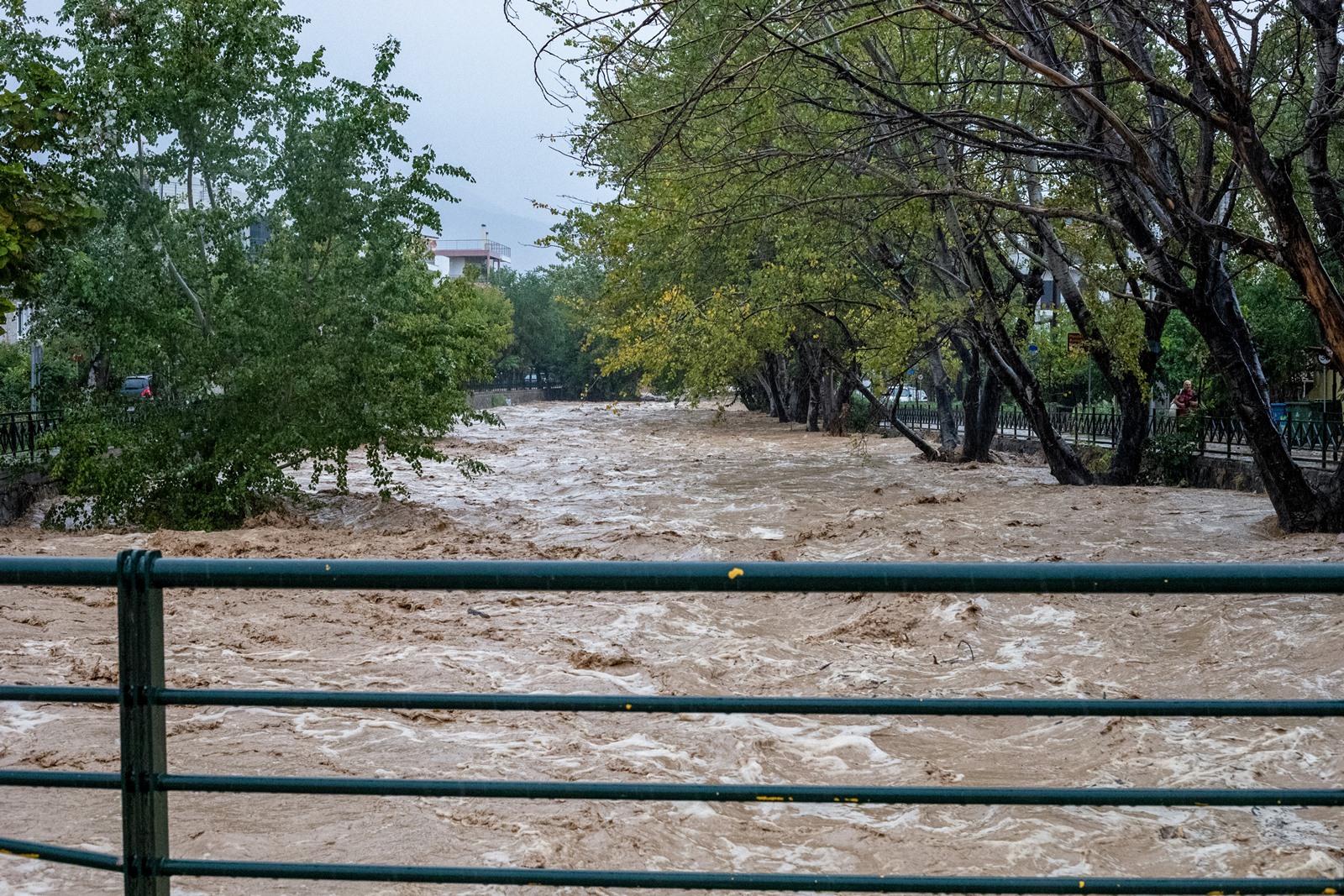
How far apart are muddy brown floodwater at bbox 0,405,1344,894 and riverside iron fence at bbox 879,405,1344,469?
303 centimetres

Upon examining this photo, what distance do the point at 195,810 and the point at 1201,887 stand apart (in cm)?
545

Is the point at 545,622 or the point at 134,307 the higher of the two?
the point at 134,307

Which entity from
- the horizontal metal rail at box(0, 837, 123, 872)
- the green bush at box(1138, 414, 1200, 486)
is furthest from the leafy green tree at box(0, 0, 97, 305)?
the green bush at box(1138, 414, 1200, 486)

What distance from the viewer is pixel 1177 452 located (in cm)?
2411

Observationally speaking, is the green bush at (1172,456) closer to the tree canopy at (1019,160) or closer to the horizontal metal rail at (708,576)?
the tree canopy at (1019,160)

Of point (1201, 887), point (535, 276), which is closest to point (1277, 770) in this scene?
point (1201, 887)

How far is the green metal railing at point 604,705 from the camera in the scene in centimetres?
244

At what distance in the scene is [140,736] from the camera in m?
2.63

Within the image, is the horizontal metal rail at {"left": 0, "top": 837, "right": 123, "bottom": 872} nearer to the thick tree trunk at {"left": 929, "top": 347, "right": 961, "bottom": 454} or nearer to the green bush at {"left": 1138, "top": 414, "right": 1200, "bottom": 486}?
the green bush at {"left": 1138, "top": 414, "right": 1200, "bottom": 486}

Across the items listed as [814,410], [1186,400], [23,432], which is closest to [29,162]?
[23,432]

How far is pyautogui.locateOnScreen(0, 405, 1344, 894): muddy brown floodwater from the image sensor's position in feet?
21.6

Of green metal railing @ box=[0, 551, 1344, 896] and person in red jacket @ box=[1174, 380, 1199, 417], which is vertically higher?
person in red jacket @ box=[1174, 380, 1199, 417]

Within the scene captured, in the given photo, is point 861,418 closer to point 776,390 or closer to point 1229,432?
point 776,390

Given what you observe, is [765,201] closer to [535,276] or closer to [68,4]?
[68,4]
